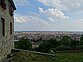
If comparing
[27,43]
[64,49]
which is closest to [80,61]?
[64,49]

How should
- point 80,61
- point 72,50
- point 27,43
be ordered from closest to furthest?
1. point 80,61
2. point 72,50
3. point 27,43

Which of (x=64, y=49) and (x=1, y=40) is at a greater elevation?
(x=1, y=40)

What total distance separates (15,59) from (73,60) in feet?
11.8

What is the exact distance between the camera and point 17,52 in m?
13.9

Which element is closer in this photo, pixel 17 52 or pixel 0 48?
pixel 0 48

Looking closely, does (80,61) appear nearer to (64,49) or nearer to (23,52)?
(23,52)

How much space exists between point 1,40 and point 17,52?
365 cm

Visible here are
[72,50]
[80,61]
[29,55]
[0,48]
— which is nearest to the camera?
[0,48]

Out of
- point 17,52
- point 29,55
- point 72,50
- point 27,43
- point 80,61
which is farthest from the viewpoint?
point 27,43

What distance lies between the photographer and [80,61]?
11.3 metres

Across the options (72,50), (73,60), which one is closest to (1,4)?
(73,60)

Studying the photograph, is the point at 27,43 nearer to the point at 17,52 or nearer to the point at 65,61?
the point at 17,52

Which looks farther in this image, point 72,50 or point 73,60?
point 72,50

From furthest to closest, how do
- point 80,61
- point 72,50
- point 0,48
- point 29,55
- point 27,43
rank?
point 27,43 → point 72,50 → point 29,55 → point 80,61 → point 0,48
